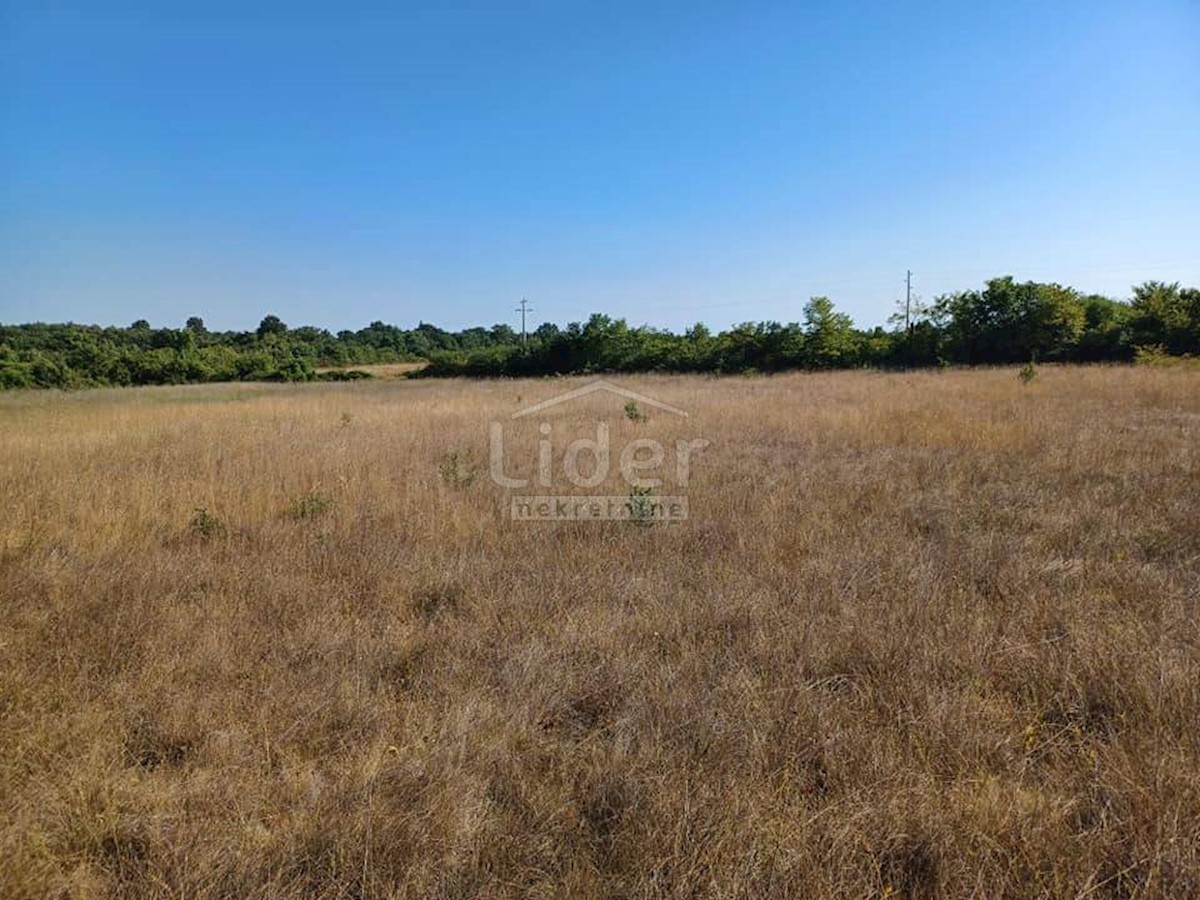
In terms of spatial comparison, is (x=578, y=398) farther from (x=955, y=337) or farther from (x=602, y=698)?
(x=955, y=337)

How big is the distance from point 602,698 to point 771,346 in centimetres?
2782

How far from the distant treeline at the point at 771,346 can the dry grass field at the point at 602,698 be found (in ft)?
71.5

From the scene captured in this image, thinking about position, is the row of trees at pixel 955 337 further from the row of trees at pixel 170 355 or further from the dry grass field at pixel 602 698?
the row of trees at pixel 170 355

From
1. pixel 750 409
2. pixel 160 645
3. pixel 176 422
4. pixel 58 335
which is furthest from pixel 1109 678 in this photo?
A: pixel 58 335

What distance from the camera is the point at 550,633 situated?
8.50 ft

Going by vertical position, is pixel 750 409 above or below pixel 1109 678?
above

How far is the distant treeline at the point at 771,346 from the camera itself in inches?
789

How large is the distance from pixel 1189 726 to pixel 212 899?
10.1 ft

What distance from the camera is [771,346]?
27562 millimetres

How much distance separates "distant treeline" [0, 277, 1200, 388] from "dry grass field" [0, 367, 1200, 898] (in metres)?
21.8

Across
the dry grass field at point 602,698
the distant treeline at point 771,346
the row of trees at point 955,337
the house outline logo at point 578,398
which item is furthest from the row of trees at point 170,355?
the dry grass field at point 602,698

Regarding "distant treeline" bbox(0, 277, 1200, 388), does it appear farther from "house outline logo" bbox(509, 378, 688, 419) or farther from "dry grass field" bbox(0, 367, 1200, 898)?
"dry grass field" bbox(0, 367, 1200, 898)

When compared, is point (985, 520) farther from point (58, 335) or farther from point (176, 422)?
point (58, 335)

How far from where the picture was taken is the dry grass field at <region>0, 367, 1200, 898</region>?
1.39 m
